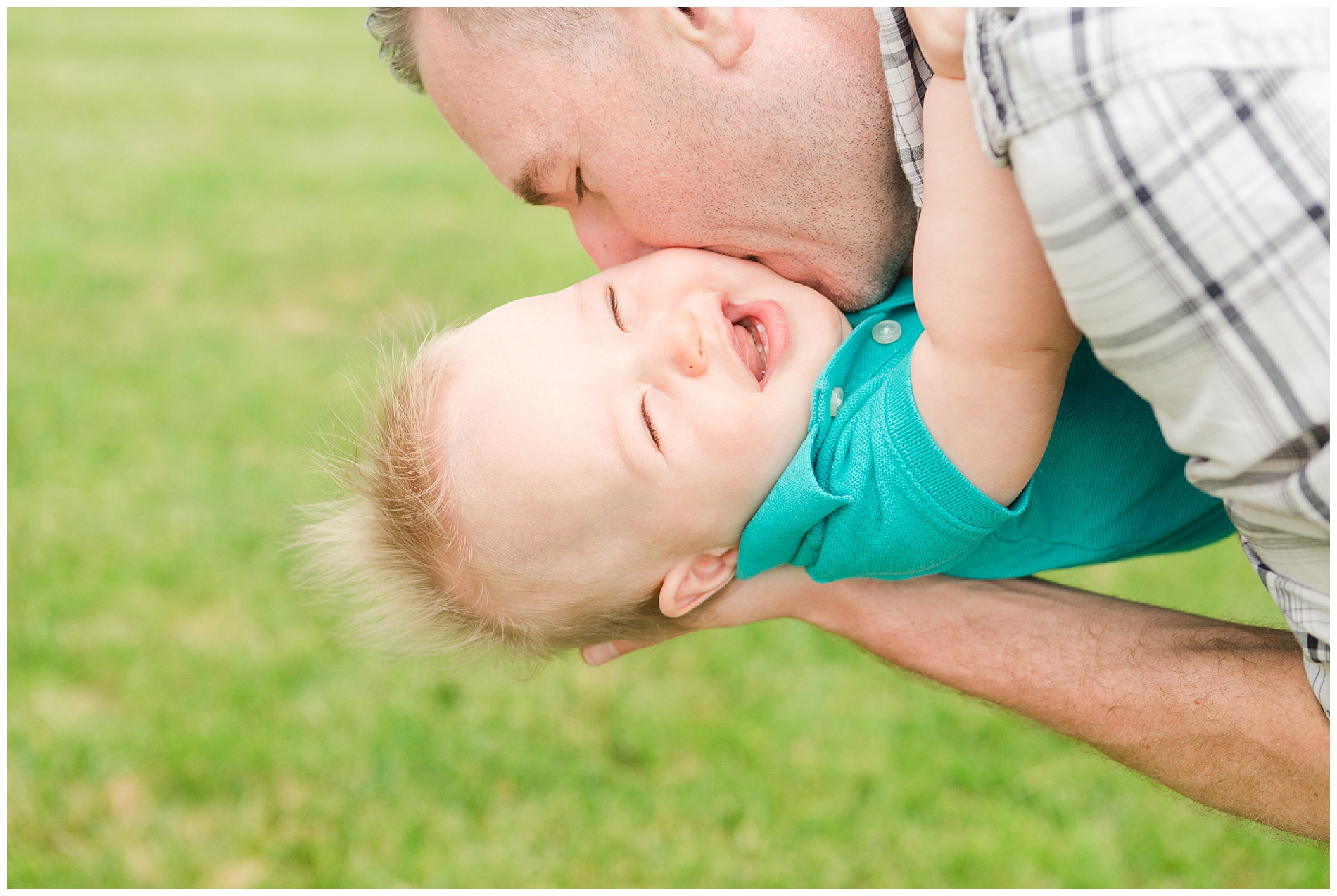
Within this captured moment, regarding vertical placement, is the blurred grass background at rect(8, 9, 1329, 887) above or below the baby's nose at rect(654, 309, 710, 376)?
below

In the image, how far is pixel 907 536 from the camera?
6.08ft

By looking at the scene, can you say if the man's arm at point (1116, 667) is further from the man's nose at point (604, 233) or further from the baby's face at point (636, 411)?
the man's nose at point (604, 233)

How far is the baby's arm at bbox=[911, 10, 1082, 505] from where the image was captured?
4.69 feet

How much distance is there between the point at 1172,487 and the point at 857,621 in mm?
672

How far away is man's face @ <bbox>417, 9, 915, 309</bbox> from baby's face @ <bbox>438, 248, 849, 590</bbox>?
0.08 m

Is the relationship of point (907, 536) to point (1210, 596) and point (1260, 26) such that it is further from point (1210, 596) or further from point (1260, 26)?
point (1210, 596)

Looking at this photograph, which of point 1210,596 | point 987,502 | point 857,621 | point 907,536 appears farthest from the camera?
point 1210,596

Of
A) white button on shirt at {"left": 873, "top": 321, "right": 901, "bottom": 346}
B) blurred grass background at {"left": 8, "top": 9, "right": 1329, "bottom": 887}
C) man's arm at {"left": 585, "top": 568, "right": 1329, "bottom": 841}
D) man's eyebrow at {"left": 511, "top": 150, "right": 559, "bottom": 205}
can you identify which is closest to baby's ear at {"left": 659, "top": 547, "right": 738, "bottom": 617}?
man's arm at {"left": 585, "top": 568, "right": 1329, "bottom": 841}

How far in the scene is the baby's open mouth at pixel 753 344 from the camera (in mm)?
2039

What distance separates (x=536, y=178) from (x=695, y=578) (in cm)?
78

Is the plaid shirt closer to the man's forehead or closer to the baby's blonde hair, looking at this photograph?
the man's forehead

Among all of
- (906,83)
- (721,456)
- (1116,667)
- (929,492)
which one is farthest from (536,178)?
(1116,667)

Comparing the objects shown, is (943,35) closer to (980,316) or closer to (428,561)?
(980,316)

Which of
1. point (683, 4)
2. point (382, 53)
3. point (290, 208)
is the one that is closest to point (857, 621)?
point (683, 4)
